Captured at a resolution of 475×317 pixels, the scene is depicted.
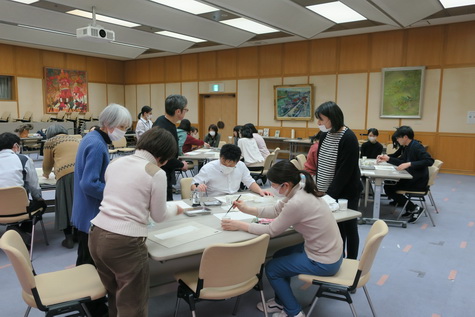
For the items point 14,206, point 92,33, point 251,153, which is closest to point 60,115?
point 92,33

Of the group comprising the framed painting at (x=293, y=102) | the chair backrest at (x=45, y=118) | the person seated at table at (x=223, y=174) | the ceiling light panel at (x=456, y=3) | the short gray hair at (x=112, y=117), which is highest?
the ceiling light panel at (x=456, y=3)

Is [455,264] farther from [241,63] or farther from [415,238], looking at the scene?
[241,63]

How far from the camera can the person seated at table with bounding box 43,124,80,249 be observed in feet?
12.5

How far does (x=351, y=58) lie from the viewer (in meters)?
10.1

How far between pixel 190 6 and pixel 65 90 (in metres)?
8.16

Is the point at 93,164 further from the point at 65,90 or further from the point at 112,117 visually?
the point at 65,90

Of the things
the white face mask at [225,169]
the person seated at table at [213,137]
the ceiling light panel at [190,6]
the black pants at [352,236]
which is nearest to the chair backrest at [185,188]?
the white face mask at [225,169]

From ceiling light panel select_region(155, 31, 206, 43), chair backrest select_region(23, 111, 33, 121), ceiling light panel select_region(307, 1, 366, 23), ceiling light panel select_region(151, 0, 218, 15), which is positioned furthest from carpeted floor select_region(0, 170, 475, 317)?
chair backrest select_region(23, 111, 33, 121)

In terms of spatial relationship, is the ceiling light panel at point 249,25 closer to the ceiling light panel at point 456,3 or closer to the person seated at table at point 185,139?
the person seated at table at point 185,139

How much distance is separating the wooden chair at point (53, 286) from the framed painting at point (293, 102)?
30.7ft

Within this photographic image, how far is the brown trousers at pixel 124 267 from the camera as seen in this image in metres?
1.84

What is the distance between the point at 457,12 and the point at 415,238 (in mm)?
5960

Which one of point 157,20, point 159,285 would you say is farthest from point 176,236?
point 157,20

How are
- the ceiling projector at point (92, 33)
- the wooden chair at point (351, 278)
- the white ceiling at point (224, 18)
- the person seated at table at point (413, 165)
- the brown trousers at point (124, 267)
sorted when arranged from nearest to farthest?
the brown trousers at point (124, 267) → the wooden chair at point (351, 278) → the person seated at table at point (413, 165) → the white ceiling at point (224, 18) → the ceiling projector at point (92, 33)
